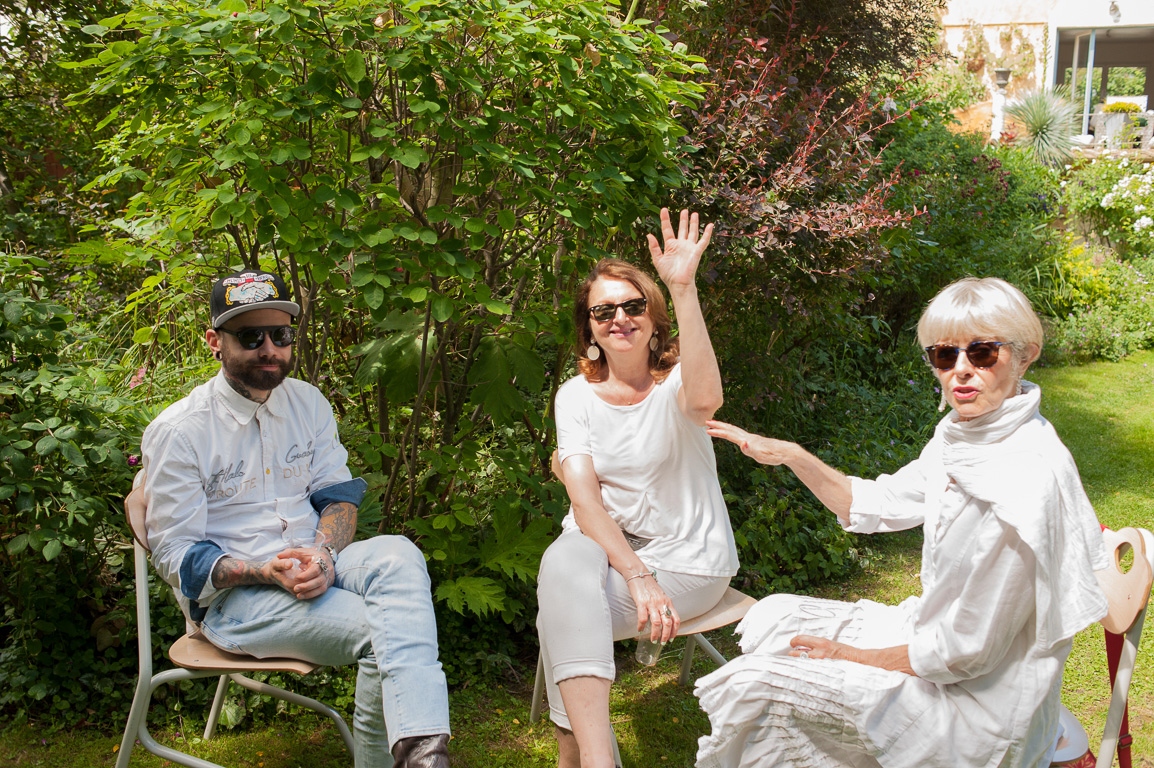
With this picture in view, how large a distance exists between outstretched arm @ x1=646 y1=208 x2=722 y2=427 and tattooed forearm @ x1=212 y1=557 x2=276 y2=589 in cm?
131

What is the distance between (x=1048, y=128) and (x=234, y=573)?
1409cm

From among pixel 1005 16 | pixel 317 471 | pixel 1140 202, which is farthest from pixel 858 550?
pixel 1005 16

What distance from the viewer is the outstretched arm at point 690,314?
2492 mm

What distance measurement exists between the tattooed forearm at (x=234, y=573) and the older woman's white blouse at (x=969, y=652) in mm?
1253

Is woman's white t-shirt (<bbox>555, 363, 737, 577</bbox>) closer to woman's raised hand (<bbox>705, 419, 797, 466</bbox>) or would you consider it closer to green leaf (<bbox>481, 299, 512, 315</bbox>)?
woman's raised hand (<bbox>705, 419, 797, 466</bbox>)

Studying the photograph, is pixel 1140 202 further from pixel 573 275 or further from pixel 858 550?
pixel 573 275

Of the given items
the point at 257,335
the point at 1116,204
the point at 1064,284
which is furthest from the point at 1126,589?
the point at 1116,204

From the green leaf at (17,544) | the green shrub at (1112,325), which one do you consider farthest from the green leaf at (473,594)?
the green shrub at (1112,325)

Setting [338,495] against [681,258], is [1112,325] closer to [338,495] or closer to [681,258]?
[681,258]

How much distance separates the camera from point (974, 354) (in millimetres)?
1873

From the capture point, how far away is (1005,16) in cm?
1881

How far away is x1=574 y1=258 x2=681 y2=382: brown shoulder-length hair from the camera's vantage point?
284cm

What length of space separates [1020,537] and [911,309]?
20.5ft

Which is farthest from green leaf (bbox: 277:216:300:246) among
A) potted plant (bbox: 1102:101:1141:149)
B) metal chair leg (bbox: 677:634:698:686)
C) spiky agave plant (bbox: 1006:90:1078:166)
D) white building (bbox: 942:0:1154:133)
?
white building (bbox: 942:0:1154:133)
